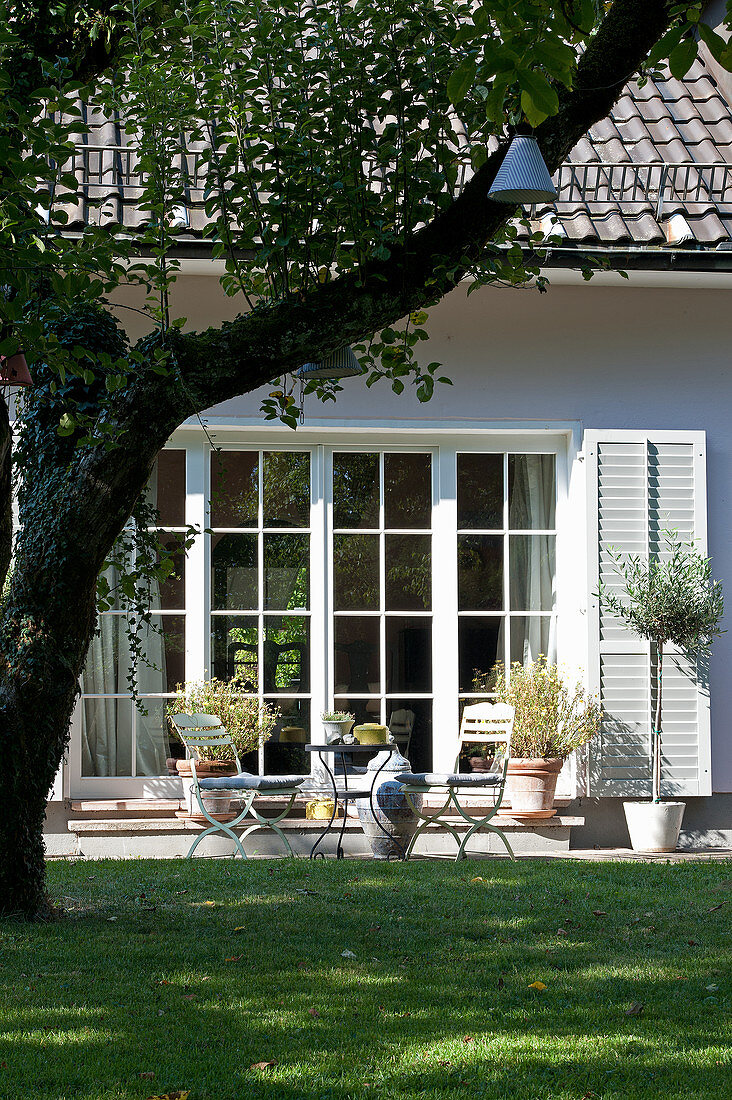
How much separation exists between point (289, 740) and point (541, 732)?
1544 mm

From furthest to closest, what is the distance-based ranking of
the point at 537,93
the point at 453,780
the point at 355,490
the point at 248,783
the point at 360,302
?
1. the point at 355,490
2. the point at 248,783
3. the point at 453,780
4. the point at 360,302
5. the point at 537,93

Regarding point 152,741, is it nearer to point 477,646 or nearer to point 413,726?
point 413,726

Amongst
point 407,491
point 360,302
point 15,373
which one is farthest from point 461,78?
point 407,491

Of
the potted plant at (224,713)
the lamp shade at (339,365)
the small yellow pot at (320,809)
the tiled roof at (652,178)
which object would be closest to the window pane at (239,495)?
the potted plant at (224,713)

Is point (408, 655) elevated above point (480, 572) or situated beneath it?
situated beneath

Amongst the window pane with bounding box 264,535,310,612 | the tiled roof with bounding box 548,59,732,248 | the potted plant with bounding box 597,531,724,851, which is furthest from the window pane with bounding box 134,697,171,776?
the tiled roof with bounding box 548,59,732,248

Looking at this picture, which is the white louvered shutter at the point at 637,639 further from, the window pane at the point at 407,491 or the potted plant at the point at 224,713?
the potted plant at the point at 224,713

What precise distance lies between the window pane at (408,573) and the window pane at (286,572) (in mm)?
525

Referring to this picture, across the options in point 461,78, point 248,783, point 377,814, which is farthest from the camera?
point 377,814

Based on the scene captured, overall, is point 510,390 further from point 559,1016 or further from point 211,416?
point 559,1016

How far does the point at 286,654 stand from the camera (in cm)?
731

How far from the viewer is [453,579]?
7.33m

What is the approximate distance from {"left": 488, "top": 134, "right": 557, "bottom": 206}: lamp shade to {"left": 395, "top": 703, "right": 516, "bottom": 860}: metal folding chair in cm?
329

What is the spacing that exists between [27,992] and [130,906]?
1.21 meters
